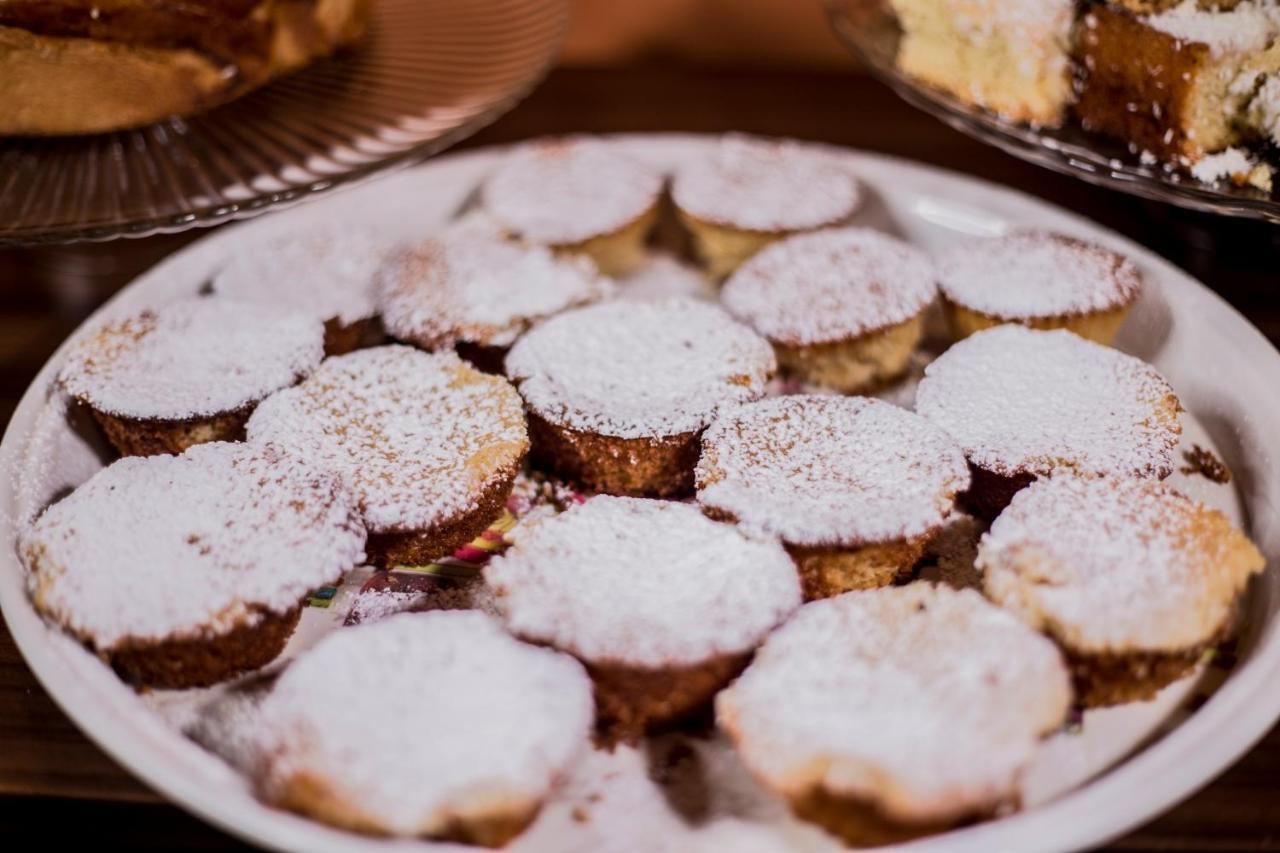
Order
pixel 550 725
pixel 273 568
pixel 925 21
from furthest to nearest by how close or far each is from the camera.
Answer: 1. pixel 925 21
2. pixel 273 568
3. pixel 550 725

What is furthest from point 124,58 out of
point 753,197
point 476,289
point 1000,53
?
point 1000,53

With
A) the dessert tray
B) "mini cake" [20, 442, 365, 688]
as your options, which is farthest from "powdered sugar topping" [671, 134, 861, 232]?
"mini cake" [20, 442, 365, 688]

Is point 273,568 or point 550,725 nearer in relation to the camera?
→ point 550,725

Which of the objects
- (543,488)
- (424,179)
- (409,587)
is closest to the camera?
(409,587)

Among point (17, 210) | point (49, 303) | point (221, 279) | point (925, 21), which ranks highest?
point (925, 21)

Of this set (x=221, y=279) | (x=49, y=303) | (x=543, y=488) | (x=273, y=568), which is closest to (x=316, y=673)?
(x=273, y=568)

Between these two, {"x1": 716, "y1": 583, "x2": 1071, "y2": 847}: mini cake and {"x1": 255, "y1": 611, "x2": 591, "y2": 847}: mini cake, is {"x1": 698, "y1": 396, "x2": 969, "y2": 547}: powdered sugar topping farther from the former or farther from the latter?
{"x1": 255, "y1": 611, "x2": 591, "y2": 847}: mini cake

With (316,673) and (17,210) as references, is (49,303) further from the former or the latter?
(316,673)

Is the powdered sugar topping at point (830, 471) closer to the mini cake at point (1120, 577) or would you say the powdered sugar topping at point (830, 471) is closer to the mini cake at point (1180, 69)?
the mini cake at point (1120, 577)
